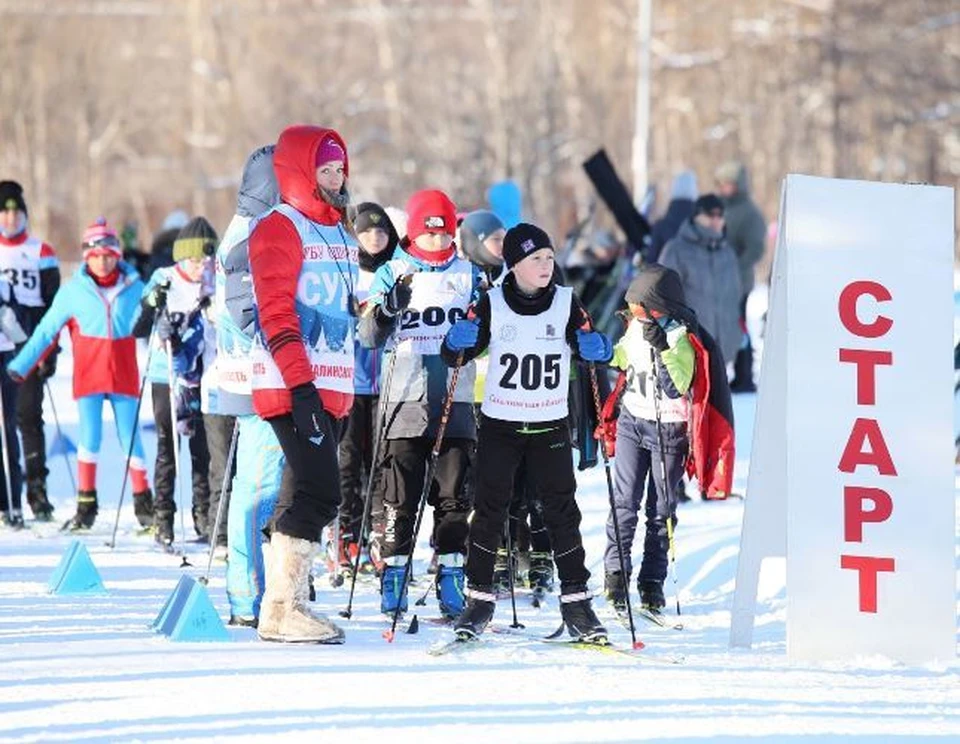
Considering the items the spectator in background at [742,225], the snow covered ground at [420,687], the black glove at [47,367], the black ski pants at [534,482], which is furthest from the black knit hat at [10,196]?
the spectator in background at [742,225]

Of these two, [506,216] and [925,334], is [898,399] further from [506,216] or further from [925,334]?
[506,216]

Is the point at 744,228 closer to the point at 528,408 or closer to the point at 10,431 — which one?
the point at 10,431

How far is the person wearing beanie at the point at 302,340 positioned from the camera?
304 inches

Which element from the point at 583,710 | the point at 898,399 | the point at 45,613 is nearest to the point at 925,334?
the point at 898,399

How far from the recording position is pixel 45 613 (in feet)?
29.0

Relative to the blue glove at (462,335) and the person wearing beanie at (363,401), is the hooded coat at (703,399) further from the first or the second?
the blue glove at (462,335)

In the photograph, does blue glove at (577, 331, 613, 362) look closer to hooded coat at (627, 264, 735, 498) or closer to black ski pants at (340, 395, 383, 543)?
hooded coat at (627, 264, 735, 498)

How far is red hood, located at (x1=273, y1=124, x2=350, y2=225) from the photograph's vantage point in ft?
25.9

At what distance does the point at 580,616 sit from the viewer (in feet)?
26.7

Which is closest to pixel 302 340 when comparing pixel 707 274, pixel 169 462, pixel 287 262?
pixel 287 262

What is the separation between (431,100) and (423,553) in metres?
42.2

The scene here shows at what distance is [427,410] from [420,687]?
2.11m

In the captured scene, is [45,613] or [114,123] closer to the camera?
[45,613]

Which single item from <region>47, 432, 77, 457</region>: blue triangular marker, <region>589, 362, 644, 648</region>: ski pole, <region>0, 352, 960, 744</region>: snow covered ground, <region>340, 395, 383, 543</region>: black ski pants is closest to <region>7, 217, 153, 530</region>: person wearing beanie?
<region>47, 432, 77, 457</region>: blue triangular marker
